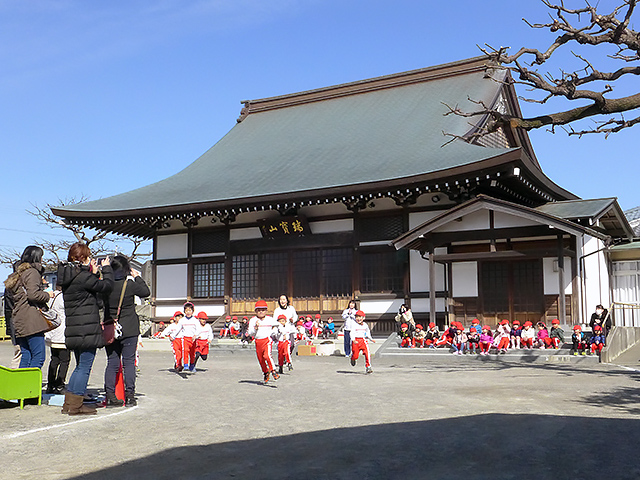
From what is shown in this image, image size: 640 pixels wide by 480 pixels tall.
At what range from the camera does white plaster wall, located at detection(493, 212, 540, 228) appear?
1695 cm

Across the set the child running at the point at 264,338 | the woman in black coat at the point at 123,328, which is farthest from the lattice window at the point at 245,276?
the woman in black coat at the point at 123,328

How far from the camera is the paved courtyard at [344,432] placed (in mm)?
4625

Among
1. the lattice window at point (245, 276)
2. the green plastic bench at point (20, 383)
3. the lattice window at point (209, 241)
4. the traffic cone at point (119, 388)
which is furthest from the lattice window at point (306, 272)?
the green plastic bench at point (20, 383)

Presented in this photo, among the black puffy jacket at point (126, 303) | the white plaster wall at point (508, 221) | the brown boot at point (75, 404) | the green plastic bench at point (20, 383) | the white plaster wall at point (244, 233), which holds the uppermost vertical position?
the white plaster wall at point (244, 233)

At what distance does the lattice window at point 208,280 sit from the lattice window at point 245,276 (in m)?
0.57

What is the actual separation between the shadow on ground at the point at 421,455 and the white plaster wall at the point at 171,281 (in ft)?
59.0

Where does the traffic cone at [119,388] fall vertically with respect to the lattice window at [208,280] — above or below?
below

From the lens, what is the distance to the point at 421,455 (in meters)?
5.02

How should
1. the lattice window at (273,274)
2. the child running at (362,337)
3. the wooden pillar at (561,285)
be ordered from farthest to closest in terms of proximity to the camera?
the lattice window at (273,274), the wooden pillar at (561,285), the child running at (362,337)

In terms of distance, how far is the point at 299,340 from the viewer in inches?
749

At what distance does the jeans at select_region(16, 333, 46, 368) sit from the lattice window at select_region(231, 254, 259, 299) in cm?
1424

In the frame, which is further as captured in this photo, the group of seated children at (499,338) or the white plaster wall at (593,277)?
the white plaster wall at (593,277)

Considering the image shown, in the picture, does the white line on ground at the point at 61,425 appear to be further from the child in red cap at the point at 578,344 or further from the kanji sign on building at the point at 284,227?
the kanji sign on building at the point at 284,227

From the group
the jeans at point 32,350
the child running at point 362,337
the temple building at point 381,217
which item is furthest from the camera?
the temple building at point 381,217
